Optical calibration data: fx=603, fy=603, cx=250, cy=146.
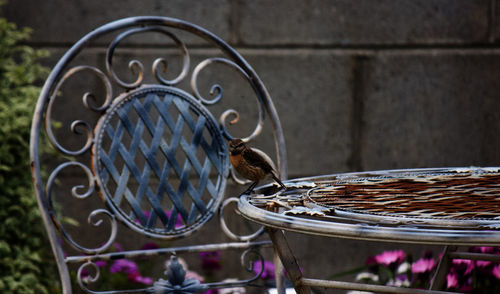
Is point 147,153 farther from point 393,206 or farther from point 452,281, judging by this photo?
point 452,281

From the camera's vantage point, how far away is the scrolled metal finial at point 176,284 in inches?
59.5

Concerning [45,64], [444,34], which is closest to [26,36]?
[45,64]

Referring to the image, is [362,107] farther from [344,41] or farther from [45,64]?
Answer: [45,64]

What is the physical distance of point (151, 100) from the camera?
171 centimetres

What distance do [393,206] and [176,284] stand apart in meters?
0.63

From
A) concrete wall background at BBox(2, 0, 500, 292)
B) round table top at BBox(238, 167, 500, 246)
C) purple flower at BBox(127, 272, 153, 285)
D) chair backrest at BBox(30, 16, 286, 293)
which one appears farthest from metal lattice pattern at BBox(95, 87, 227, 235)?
concrete wall background at BBox(2, 0, 500, 292)

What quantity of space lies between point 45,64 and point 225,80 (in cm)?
83

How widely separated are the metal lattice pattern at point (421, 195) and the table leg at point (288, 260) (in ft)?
0.36

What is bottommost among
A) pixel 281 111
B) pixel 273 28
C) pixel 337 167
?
pixel 337 167

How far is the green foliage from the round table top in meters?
1.19

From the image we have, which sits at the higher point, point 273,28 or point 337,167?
point 273,28

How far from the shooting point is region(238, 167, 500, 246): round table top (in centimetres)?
96

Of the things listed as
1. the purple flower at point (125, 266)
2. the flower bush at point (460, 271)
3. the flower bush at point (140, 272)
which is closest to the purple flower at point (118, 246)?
the flower bush at point (140, 272)

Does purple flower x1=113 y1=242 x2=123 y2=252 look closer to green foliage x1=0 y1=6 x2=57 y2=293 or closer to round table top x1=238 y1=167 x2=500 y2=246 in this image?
green foliage x1=0 y1=6 x2=57 y2=293
